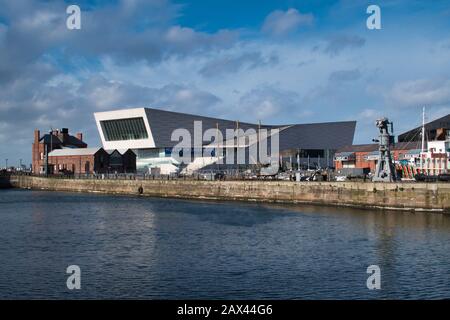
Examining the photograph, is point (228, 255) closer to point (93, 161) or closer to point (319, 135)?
point (93, 161)

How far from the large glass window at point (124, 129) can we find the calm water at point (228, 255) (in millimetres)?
79717

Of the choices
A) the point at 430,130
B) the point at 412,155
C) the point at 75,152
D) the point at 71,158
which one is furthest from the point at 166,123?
the point at 412,155

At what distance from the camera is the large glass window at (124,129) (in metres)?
125

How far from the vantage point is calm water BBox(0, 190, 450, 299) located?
19.7m

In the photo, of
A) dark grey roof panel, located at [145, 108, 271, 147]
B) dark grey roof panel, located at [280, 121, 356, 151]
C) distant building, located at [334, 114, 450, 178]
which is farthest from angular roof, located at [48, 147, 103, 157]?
distant building, located at [334, 114, 450, 178]

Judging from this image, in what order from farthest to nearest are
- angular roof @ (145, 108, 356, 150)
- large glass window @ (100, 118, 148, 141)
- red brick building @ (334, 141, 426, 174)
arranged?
large glass window @ (100, 118, 148, 141)
angular roof @ (145, 108, 356, 150)
red brick building @ (334, 141, 426, 174)

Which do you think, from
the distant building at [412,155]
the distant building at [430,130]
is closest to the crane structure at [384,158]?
the distant building at [412,155]

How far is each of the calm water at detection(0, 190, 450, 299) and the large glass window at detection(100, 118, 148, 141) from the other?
7972cm

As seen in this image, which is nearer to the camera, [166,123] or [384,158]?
[384,158]

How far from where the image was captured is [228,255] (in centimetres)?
2678

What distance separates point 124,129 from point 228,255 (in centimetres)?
10425

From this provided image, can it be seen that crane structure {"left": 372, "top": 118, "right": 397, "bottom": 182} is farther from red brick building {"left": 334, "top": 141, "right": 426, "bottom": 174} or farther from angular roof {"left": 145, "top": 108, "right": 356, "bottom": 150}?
angular roof {"left": 145, "top": 108, "right": 356, "bottom": 150}

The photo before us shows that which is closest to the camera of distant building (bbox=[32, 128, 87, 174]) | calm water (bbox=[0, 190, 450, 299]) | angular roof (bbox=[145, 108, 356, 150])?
calm water (bbox=[0, 190, 450, 299])
